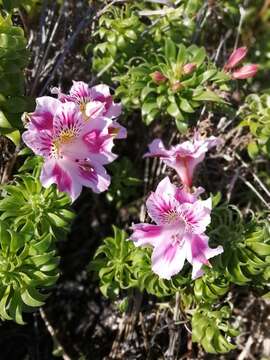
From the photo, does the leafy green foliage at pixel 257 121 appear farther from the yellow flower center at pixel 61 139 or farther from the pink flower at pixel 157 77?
the yellow flower center at pixel 61 139

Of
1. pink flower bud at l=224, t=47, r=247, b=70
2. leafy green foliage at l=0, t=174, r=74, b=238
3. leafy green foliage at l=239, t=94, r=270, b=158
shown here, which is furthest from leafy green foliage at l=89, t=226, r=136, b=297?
pink flower bud at l=224, t=47, r=247, b=70

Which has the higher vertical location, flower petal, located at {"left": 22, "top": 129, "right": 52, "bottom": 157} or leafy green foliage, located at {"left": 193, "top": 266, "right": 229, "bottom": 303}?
flower petal, located at {"left": 22, "top": 129, "right": 52, "bottom": 157}

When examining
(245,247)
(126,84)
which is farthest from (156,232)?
(126,84)

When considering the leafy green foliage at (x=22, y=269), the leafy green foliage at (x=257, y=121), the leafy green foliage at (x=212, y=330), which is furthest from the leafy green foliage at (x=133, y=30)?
the leafy green foliage at (x=212, y=330)

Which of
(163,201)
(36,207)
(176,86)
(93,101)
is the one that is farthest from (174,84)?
(36,207)

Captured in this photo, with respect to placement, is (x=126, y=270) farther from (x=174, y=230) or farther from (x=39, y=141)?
(x=39, y=141)

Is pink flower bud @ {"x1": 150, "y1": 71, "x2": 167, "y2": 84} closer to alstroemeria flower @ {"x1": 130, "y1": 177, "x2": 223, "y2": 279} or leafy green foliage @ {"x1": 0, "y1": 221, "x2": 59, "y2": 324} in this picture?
alstroemeria flower @ {"x1": 130, "y1": 177, "x2": 223, "y2": 279}
